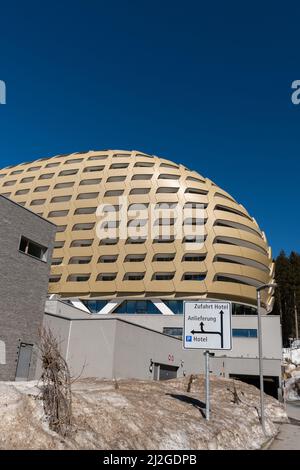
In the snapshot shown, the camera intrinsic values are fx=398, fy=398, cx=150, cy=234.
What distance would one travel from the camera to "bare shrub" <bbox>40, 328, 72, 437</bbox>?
738cm

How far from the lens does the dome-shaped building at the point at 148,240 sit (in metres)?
63.6

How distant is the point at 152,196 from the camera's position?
6925 centimetres

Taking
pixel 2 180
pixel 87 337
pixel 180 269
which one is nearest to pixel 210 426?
pixel 87 337

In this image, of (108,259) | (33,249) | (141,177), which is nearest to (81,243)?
(108,259)

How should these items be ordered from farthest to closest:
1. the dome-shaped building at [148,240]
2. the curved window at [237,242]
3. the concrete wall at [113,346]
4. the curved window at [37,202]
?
the curved window at [37,202] → the curved window at [237,242] → the dome-shaped building at [148,240] → the concrete wall at [113,346]

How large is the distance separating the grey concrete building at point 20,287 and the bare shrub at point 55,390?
11159 millimetres

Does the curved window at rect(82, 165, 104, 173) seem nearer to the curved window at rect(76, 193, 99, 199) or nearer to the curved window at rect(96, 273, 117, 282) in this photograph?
the curved window at rect(76, 193, 99, 199)

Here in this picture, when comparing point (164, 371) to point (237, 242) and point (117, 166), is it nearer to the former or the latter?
point (237, 242)

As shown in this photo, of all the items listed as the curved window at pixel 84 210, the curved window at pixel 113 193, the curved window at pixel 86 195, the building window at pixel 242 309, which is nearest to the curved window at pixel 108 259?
the curved window at pixel 84 210

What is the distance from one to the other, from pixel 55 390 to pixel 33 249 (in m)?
14.5

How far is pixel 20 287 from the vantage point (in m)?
20.0

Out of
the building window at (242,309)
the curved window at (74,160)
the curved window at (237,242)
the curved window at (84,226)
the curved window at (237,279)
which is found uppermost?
the curved window at (74,160)

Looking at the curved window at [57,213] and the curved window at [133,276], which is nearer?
the curved window at [133,276]

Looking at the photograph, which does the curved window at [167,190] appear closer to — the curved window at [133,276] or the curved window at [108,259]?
the curved window at [108,259]
